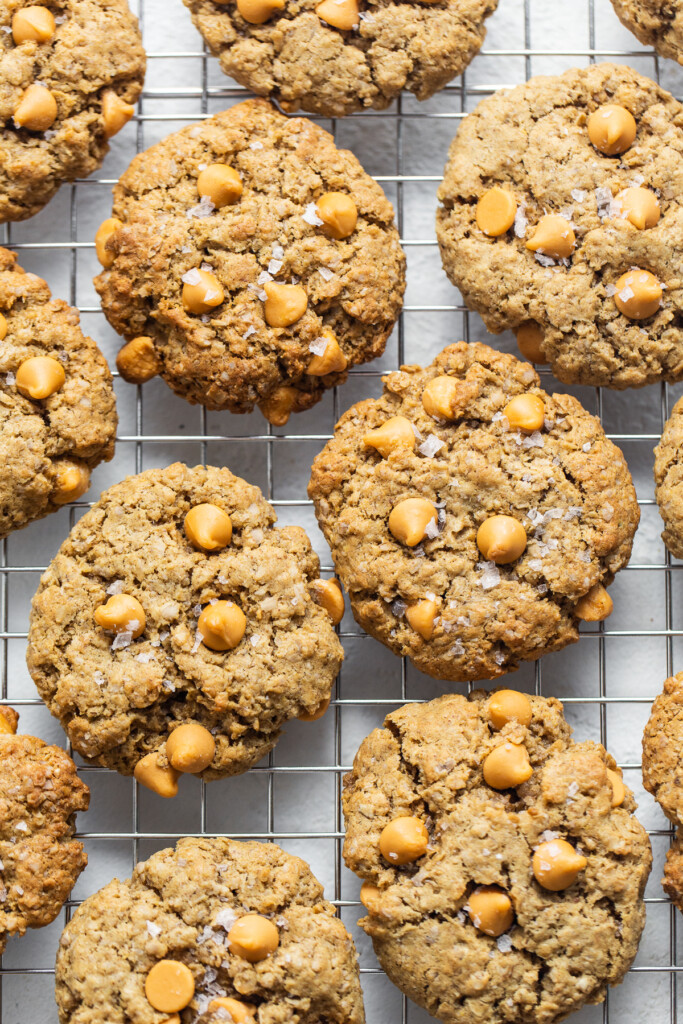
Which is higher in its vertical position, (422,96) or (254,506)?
(422,96)

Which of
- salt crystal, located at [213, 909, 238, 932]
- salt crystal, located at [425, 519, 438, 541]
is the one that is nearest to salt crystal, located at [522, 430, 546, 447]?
salt crystal, located at [425, 519, 438, 541]

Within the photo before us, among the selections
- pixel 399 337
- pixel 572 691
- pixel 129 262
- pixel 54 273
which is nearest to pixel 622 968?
pixel 572 691

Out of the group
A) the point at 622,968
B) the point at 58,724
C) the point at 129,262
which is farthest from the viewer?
the point at 58,724

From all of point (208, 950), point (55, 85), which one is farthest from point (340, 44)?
point (208, 950)

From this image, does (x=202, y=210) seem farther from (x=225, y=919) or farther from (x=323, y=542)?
(x=225, y=919)

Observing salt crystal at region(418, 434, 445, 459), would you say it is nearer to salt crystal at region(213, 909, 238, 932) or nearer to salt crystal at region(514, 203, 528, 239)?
salt crystal at region(514, 203, 528, 239)

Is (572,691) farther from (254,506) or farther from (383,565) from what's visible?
(254,506)


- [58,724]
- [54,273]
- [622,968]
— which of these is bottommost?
[622,968]

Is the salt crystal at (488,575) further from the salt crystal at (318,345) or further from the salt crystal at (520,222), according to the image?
the salt crystal at (520,222)
